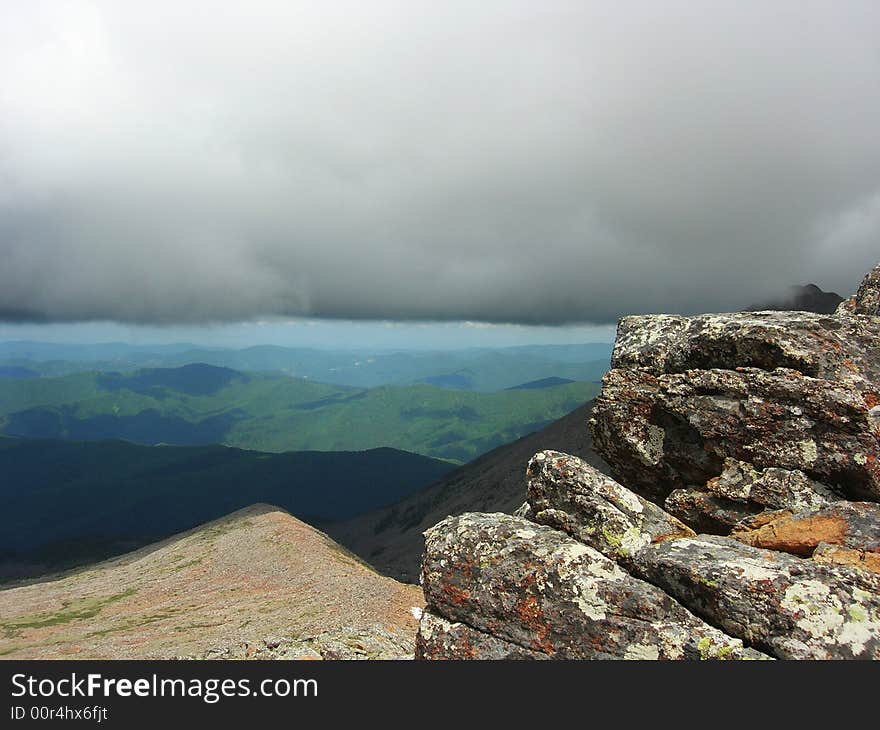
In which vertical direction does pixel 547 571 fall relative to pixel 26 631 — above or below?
above

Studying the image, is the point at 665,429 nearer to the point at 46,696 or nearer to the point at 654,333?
the point at 654,333

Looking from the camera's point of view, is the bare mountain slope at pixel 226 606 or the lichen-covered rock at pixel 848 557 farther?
the bare mountain slope at pixel 226 606

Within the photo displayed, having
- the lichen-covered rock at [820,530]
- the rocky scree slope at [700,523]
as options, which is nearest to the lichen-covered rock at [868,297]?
the rocky scree slope at [700,523]

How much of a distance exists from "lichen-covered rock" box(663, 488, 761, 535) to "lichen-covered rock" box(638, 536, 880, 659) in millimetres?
3622

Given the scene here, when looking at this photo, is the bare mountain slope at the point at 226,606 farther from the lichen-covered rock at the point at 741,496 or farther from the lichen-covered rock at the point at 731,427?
the lichen-covered rock at the point at 741,496

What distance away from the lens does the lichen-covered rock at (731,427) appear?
16141 millimetres

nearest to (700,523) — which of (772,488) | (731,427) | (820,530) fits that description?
(772,488)

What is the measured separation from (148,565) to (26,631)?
33.2 metres

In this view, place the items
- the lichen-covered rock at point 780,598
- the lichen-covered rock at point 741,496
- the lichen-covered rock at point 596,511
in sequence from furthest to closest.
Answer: the lichen-covered rock at point 741,496 → the lichen-covered rock at point 596,511 → the lichen-covered rock at point 780,598

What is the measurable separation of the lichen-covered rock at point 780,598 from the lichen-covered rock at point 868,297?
16125 millimetres

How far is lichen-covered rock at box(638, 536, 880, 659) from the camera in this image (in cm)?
1130

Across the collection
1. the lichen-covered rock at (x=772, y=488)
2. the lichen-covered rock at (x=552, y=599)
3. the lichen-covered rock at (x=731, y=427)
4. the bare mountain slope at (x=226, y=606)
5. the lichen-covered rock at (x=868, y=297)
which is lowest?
the bare mountain slope at (x=226, y=606)

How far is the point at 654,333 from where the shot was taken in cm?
2145

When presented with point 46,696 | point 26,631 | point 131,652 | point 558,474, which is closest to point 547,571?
point 558,474
